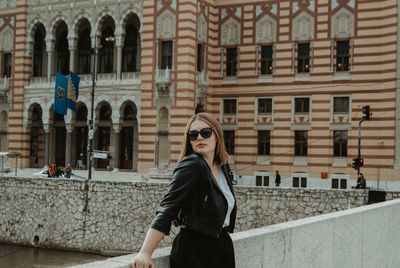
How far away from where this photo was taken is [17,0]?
38.1m

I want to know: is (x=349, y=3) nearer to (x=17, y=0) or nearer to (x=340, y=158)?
(x=340, y=158)

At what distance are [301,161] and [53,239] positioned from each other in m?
15.4

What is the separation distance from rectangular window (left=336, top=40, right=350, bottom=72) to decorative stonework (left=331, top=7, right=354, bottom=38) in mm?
526

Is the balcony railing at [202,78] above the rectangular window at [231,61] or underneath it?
underneath

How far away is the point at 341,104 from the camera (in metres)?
32.6

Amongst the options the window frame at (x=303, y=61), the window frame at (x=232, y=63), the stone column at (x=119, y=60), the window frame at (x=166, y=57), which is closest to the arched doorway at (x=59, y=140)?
the stone column at (x=119, y=60)

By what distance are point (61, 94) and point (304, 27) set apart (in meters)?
15.2

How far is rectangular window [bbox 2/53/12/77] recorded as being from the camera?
39.0m

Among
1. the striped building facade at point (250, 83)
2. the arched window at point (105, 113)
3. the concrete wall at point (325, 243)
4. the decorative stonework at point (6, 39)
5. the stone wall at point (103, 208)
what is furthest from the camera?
the decorative stonework at point (6, 39)

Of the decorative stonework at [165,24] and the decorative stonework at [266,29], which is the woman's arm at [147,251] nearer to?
the decorative stonework at [165,24]

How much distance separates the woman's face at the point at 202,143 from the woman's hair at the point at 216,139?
0.04 m

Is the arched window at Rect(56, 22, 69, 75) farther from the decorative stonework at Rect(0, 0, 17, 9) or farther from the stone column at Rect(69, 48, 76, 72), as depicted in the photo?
the decorative stonework at Rect(0, 0, 17, 9)

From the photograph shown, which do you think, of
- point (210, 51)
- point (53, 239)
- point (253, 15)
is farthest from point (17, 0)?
point (53, 239)

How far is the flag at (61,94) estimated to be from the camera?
96.7 feet
